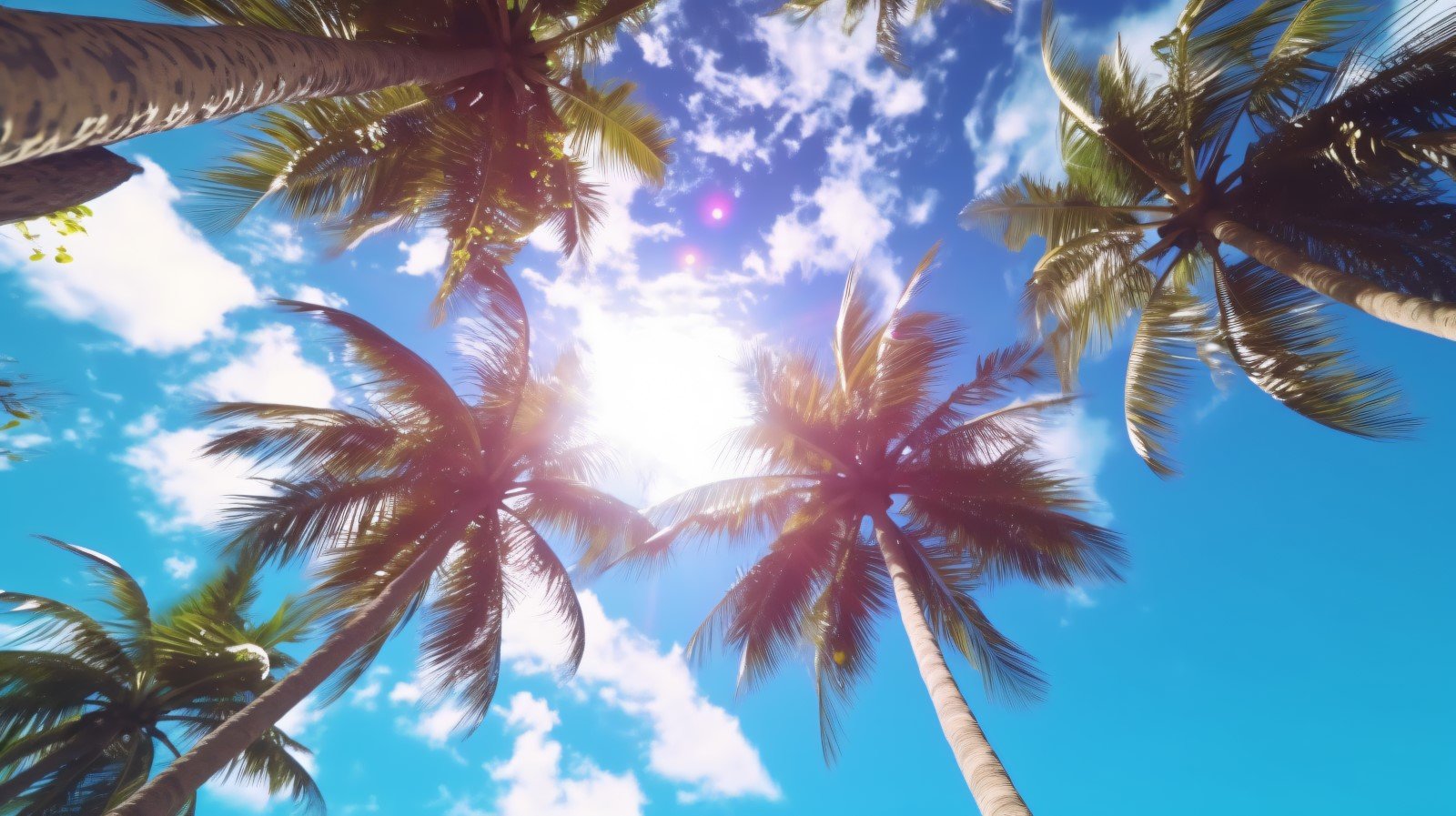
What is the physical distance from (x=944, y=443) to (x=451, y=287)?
7.75 meters

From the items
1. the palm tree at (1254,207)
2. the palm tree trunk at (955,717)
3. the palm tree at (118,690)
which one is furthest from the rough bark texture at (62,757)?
the palm tree at (1254,207)

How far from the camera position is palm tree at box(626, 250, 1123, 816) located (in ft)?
28.6

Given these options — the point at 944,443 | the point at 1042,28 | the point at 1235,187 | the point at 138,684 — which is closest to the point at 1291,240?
the point at 1235,187

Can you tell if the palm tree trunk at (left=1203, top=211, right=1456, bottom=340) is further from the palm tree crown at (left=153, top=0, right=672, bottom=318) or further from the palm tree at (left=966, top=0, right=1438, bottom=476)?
the palm tree crown at (left=153, top=0, right=672, bottom=318)

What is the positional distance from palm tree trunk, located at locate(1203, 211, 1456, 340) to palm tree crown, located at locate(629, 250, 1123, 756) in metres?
2.77

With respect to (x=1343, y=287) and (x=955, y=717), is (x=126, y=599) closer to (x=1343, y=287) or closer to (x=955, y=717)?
(x=955, y=717)

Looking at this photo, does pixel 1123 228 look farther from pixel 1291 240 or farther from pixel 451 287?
pixel 451 287

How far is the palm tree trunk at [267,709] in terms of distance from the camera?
4789 millimetres

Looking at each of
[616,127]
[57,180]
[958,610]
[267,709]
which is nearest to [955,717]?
[958,610]

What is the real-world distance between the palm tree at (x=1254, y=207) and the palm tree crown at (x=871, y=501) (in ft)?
5.60

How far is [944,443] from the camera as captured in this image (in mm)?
9172

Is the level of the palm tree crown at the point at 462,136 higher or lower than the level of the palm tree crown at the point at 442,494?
higher

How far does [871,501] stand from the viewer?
369 inches

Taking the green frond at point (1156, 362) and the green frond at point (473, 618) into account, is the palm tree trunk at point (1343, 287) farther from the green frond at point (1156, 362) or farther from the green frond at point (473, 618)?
the green frond at point (473, 618)
